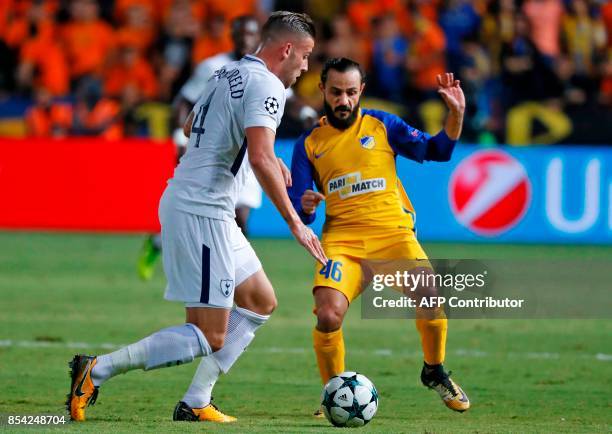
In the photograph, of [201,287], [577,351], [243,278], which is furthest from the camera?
[577,351]

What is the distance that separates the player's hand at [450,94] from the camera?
6.55 meters

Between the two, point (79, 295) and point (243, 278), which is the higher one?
point (243, 278)

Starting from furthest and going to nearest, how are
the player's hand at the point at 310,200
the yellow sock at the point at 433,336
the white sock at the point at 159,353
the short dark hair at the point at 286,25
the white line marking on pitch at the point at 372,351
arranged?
1. the white line marking on pitch at the point at 372,351
2. the yellow sock at the point at 433,336
3. the player's hand at the point at 310,200
4. the short dark hair at the point at 286,25
5. the white sock at the point at 159,353

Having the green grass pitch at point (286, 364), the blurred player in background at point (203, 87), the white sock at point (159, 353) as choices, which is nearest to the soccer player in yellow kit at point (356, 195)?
the green grass pitch at point (286, 364)

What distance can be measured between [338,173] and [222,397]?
1.41m

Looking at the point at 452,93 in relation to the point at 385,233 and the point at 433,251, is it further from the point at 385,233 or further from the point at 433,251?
the point at 433,251

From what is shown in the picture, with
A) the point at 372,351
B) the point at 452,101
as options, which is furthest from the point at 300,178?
the point at 372,351

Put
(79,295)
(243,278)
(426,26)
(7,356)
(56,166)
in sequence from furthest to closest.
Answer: (426,26) < (56,166) < (79,295) < (7,356) < (243,278)

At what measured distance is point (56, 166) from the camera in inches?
621

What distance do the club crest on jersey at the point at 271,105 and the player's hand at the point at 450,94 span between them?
1.14 m

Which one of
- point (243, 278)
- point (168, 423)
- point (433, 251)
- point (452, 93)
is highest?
point (452, 93)

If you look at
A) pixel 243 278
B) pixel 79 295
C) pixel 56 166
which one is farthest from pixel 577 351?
pixel 56 166
